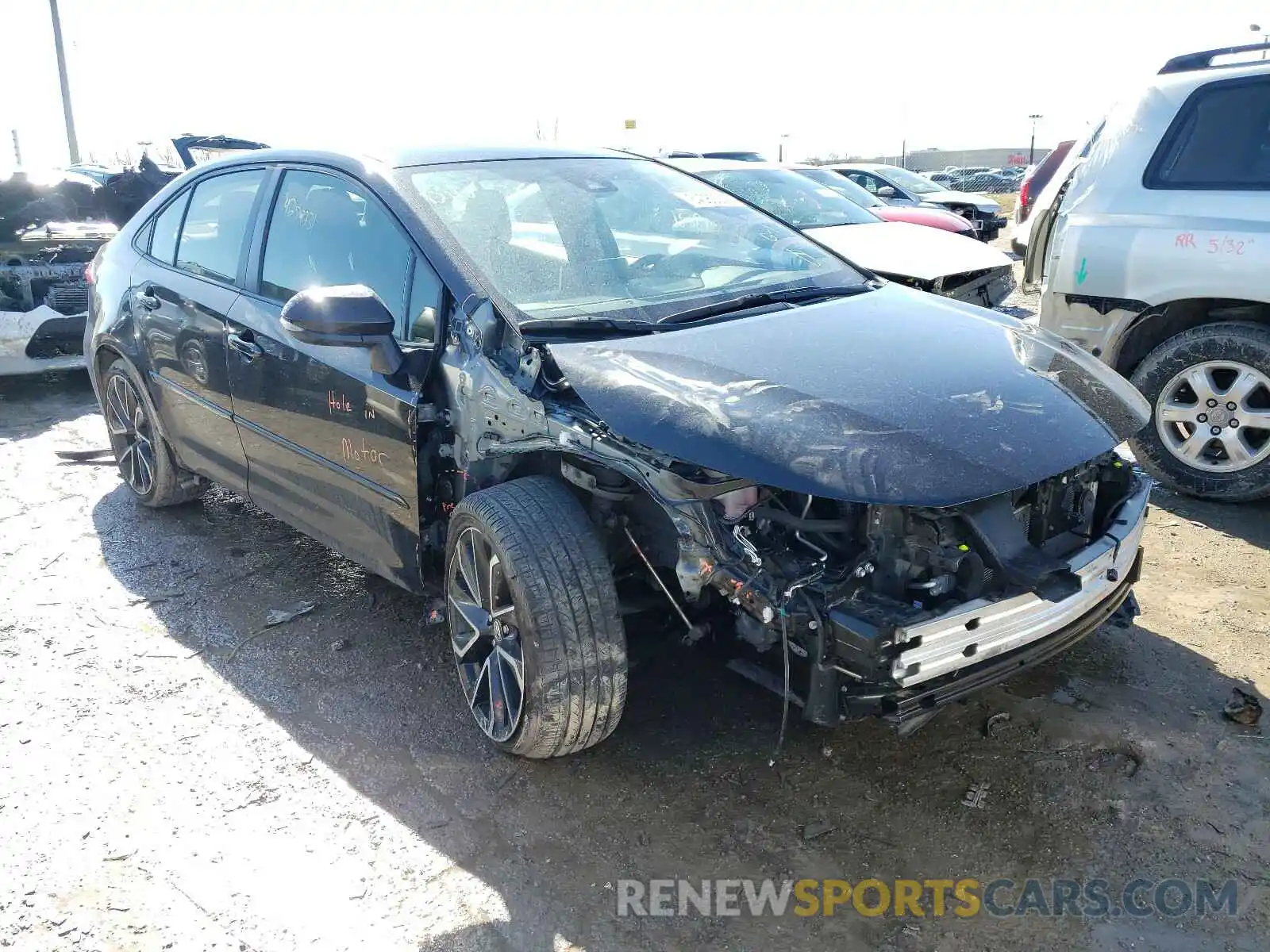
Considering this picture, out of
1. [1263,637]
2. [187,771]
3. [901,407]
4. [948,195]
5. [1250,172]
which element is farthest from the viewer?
[948,195]

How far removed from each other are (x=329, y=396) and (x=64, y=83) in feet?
80.5

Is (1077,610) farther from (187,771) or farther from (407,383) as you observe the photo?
(187,771)

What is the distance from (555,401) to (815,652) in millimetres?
1005

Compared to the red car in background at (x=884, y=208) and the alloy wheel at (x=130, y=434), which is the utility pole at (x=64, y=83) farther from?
the alloy wheel at (x=130, y=434)

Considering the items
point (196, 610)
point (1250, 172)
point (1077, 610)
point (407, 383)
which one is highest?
point (1250, 172)

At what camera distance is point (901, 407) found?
254 cm

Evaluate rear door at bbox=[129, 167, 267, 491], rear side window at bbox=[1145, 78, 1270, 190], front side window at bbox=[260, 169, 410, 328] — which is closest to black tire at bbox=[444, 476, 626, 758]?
front side window at bbox=[260, 169, 410, 328]

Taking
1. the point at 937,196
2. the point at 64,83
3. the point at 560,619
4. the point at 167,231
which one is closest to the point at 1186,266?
the point at 560,619

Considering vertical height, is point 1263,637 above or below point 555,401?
below

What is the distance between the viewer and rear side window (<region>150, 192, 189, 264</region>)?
4418 millimetres

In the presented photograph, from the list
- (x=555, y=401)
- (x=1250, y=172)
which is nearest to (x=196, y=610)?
(x=555, y=401)

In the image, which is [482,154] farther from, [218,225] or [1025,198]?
[1025,198]

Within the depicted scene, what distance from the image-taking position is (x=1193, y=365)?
475 centimetres

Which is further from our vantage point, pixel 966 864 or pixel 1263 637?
pixel 1263 637
